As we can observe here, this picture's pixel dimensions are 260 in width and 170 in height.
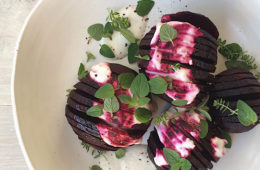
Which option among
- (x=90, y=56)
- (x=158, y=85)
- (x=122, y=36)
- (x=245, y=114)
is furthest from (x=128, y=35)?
(x=245, y=114)

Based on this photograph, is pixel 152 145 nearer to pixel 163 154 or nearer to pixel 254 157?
pixel 163 154

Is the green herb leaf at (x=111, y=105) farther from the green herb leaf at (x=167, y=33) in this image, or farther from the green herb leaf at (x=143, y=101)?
the green herb leaf at (x=167, y=33)

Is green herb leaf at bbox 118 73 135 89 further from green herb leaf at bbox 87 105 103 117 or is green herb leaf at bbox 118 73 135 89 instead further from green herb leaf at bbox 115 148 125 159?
green herb leaf at bbox 115 148 125 159

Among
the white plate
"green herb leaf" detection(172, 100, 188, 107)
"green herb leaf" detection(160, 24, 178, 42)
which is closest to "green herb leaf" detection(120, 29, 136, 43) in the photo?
the white plate

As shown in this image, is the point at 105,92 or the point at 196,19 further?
the point at 196,19

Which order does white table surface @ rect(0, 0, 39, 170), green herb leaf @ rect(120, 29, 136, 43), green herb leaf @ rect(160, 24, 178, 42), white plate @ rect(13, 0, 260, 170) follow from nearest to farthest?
1. green herb leaf @ rect(160, 24, 178, 42)
2. white plate @ rect(13, 0, 260, 170)
3. green herb leaf @ rect(120, 29, 136, 43)
4. white table surface @ rect(0, 0, 39, 170)

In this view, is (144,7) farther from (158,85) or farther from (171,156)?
(171,156)

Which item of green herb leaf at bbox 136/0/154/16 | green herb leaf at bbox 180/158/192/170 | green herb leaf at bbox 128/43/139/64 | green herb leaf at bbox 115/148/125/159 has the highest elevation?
green herb leaf at bbox 136/0/154/16
